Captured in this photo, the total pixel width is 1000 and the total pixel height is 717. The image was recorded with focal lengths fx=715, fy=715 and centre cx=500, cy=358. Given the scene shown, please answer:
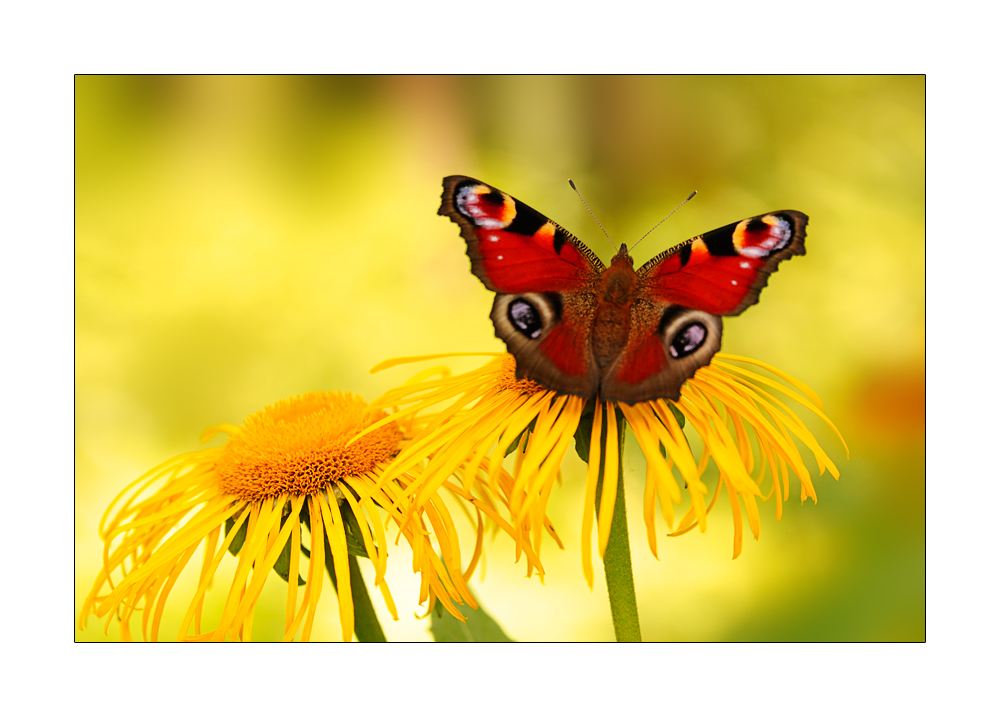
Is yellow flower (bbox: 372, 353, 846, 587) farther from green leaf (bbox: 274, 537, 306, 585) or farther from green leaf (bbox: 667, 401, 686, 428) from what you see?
green leaf (bbox: 274, 537, 306, 585)

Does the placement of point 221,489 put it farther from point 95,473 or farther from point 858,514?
point 858,514

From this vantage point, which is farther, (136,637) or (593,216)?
(593,216)

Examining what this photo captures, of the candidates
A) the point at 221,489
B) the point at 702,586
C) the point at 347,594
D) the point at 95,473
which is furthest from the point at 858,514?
the point at 95,473

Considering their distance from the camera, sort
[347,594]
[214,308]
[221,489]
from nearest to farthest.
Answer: [347,594] → [221,489] → [214,308]

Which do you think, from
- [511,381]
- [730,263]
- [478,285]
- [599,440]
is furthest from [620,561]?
[478,285]

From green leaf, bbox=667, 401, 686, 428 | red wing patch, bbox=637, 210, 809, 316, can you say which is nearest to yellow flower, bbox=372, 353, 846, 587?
green leaf, bbox=667, 401, 686, 428

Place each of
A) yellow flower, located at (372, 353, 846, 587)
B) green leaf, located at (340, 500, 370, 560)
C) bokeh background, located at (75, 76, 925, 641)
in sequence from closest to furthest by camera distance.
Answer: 1. yellow flower, located at (372, 353, 846, 587)
2. green leaf, located at (340, 500, 370, 560)
3. bokeh background, located at (75, 76, 925, 641)
